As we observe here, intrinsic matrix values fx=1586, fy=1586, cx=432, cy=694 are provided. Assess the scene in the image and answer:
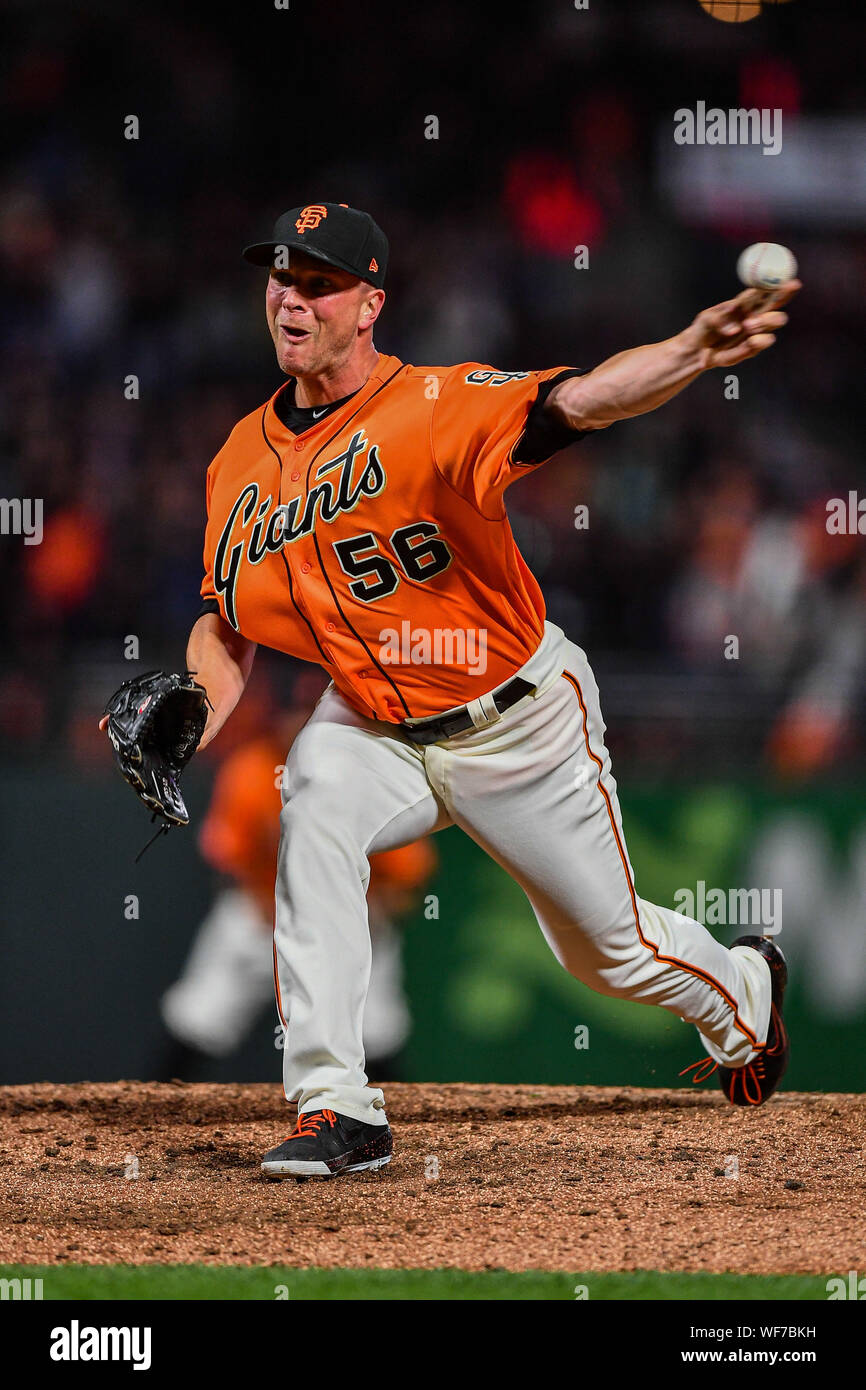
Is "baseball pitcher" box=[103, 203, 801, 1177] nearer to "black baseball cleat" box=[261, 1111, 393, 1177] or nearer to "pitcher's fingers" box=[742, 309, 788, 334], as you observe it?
"black baseball cleat" box=[261, 1111, 393, 1177]

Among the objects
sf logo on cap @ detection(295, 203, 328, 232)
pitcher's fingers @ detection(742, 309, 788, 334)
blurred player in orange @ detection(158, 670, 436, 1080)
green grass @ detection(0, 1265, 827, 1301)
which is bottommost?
green grass @ detection(0, 1265, 827, 1301)

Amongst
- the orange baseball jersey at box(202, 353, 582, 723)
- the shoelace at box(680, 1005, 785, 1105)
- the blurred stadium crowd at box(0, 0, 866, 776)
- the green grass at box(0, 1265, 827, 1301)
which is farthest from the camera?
the blurred stadium crowd at box(0, 0, 866, 776)

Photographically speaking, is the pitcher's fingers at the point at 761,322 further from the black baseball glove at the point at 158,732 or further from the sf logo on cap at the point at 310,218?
the black baseball glove at the point at 158,732

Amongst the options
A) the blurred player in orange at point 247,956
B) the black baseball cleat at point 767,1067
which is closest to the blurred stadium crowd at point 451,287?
the blurred player in orange at point 247,956

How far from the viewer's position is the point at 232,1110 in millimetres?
4281

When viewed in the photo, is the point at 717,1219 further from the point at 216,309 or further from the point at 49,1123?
the point at 216,309

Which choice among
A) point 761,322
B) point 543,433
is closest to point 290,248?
point 543,433

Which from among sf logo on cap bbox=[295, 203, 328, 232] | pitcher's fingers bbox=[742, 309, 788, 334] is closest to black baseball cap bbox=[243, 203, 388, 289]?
sf logo on cap bbox=[295, 203, 328, 232]

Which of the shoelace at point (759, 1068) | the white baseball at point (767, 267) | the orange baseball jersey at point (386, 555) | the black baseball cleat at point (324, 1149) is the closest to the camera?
the white baseball at point (767, 267)

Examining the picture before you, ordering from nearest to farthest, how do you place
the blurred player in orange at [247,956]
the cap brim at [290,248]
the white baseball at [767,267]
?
the white baseball at [767,267] < the cap brim at [290,248] < the blurred player in orange at [247,956]

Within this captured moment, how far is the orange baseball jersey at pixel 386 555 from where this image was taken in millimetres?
3381

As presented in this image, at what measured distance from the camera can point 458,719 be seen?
11.7ft

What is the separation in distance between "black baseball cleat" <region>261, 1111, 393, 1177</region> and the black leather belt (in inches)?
33.9

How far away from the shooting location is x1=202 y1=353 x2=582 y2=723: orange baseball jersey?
11.1ft
